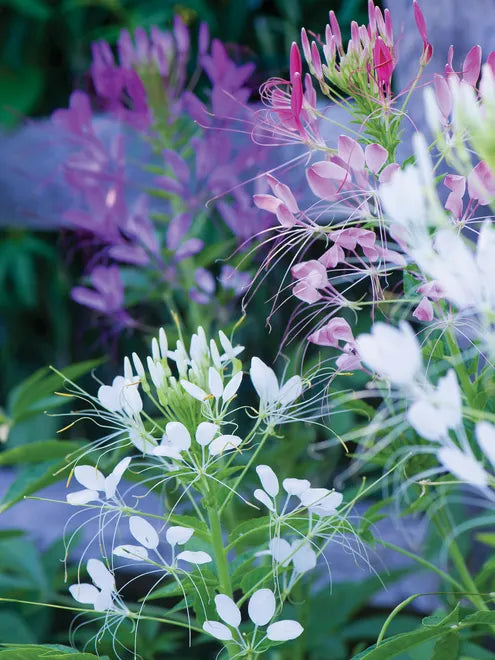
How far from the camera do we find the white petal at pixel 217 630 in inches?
15.8

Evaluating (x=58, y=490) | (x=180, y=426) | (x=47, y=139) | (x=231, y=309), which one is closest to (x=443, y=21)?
(x=231, y=309)

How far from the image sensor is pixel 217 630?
1.31 ft

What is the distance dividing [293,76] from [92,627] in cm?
78

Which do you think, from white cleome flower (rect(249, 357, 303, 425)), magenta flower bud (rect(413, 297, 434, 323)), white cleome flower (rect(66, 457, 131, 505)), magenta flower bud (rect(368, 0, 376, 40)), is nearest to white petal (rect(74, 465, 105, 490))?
white cleome flower (rect(66, 457, 131, 505))

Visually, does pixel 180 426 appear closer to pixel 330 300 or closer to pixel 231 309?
pixel 330 300

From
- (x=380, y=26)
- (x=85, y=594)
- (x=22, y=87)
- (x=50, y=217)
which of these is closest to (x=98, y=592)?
(x=85, y=594)

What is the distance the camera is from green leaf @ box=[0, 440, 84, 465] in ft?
1.90

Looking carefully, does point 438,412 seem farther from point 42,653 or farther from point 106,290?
point 106,290

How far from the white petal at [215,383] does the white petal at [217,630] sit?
12cm

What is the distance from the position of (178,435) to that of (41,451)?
0.75ft

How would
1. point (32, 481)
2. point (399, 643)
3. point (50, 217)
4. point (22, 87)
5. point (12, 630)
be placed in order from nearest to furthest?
point (399, 643)
point (32, 481)
point (12, 630)
point (50, 217)
point (22, 87)

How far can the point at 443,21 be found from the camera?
71cm

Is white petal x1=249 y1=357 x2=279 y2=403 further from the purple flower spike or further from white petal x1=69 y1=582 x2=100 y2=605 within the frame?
the purple flower spike

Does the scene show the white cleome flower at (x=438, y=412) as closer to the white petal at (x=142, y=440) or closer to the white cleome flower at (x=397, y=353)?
the white cleome flower at (x=397, y=353)
